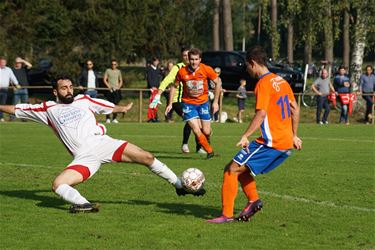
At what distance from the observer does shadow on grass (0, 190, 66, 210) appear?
10.0 m

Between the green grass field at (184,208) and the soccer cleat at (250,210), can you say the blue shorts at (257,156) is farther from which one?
the green grass field at (184,208)

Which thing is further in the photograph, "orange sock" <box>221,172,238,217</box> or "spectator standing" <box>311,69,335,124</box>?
"spectator standing" <box>311,69,335,124</box>

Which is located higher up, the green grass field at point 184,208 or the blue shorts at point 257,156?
the blue shorts at point 257,156

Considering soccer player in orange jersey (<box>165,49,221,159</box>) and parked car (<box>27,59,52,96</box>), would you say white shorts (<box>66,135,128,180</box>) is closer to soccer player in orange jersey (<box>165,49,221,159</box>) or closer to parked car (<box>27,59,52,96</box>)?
soccer player in orange jersey (<box>165,49,221,159</box>)

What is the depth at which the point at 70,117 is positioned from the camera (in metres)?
9.63

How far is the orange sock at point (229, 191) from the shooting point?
874 cm

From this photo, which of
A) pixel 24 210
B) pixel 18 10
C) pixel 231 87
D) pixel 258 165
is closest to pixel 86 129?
pixel 24 210

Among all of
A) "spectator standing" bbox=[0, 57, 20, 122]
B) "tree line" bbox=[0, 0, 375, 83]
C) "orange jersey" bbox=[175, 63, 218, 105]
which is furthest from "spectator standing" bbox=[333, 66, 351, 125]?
"orange jersey" bbox=[175, 63, 218, 105]

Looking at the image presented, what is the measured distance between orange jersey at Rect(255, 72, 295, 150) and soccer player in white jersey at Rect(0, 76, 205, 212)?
1.53m

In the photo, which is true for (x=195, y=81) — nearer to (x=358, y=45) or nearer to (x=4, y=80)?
(x=4, y=80)

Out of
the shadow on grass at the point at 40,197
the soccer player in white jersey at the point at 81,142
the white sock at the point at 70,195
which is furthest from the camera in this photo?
the shadow on grass at the point at 40,197

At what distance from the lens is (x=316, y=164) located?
14711mm

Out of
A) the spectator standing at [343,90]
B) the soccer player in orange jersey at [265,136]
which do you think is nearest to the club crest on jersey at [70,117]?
the soccer player in orange jersey at [265,136]

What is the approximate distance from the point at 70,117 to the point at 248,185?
84.2 inches
